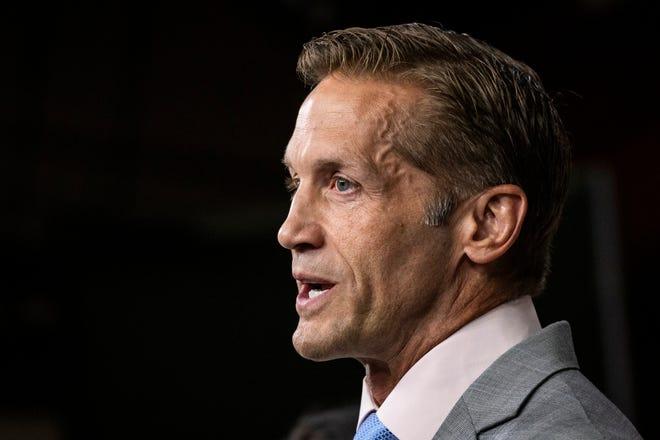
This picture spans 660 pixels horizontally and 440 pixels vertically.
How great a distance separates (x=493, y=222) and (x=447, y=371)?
260 millimetres

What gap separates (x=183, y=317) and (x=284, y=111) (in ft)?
5.14

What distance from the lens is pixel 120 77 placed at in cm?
545

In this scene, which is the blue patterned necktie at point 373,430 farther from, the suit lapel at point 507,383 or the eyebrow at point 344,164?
the eyebrow at point 344,164

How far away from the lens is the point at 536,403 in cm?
147

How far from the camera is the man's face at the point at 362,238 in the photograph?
163 cm

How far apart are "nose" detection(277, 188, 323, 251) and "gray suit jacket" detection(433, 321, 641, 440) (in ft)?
1.13

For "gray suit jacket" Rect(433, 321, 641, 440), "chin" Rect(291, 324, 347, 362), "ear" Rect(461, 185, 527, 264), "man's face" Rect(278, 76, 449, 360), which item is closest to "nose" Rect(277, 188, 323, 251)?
"man's face" Rect(278, 76, 449, 360)

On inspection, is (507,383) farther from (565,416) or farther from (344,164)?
(344,164)

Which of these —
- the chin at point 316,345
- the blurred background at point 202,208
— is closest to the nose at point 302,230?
the chin at point 316,345

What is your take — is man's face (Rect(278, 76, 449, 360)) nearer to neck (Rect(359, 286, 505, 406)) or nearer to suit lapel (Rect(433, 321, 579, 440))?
neck (Rect(359, 286, 505, 406))

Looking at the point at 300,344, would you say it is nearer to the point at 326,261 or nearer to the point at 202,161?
the point at 326,261

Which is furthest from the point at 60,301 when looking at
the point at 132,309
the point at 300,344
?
the point at 300,344

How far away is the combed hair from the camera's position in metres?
1.67

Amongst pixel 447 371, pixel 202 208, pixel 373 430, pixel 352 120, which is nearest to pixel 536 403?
pixel 447 371
